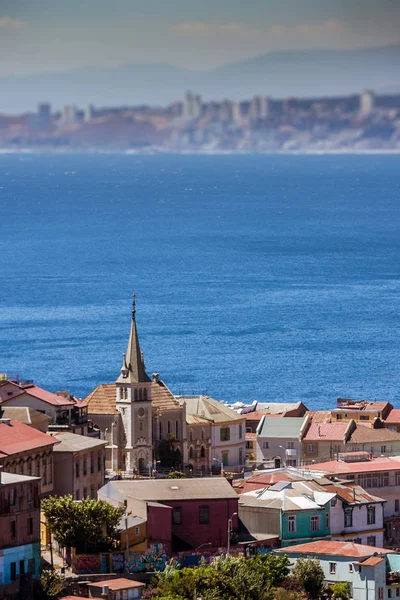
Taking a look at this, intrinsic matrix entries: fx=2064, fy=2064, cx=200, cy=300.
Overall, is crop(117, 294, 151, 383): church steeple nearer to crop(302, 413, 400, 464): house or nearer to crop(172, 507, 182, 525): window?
crop(302, 413, 400, 464): house

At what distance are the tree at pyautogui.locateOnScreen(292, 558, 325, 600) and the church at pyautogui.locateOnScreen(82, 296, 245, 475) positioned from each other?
18.2 metres

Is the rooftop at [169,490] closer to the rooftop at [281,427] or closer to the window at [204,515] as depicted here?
the window at [204,515]

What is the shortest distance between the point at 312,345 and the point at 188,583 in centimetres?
7645

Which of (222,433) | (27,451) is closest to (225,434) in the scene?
(222,433)

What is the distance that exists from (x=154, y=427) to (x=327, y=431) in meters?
7.14

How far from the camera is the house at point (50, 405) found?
212 ft

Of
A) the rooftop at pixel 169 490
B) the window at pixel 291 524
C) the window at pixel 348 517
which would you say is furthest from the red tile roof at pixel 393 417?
the window at pixel 291 524

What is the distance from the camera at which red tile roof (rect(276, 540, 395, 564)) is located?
51.9 metres

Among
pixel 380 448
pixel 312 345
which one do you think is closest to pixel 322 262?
pixel 312 345

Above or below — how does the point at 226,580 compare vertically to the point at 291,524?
below

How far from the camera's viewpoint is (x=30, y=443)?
54.7 m

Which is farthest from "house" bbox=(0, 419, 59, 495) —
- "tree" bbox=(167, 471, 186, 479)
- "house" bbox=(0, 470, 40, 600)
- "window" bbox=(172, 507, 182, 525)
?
"tree" bbox=(167, 471, 186, 479)

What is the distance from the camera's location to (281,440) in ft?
248

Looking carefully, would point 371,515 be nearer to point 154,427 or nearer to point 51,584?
point 154,427
